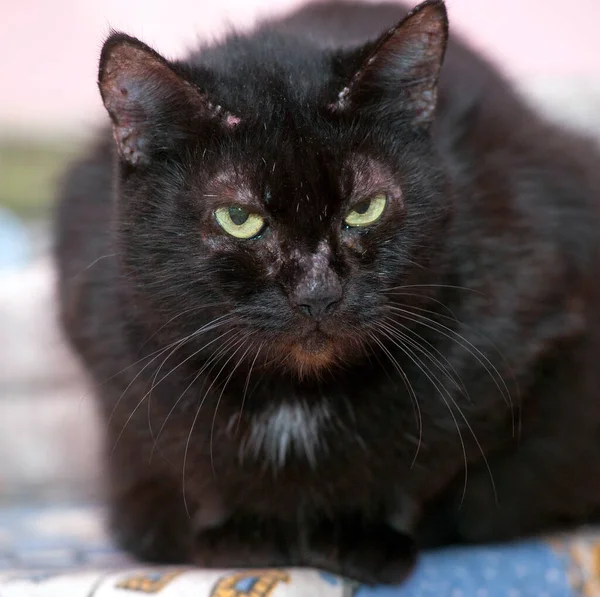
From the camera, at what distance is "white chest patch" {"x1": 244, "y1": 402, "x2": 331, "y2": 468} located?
1231 mm

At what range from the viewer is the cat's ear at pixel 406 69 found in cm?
105

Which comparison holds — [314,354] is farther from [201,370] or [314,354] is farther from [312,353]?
[201,370]

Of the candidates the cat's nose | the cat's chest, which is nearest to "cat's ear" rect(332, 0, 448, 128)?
the cat's nose

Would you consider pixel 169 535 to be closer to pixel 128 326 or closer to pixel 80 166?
pixel 128 326

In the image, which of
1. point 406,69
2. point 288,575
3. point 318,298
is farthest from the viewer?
point 288,575

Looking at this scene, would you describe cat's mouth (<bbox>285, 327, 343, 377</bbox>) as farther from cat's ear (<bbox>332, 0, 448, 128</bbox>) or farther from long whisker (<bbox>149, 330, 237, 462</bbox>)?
cat's ear (<bbox>332, 0, 448, 128</bbox>)

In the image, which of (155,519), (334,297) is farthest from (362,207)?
Answer: (155,519)

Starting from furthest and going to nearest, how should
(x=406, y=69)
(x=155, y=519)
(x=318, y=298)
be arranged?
1. (x=155, y=519)
2. (x=406, y=69)
3. (x=318, y=298)

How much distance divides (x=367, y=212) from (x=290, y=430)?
0.34m

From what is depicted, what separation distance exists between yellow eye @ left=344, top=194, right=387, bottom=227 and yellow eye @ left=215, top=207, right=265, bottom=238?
109 millimetres

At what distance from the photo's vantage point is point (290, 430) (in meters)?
1.23

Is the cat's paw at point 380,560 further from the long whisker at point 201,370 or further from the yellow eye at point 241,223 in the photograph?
the yellow eye at point 241,223

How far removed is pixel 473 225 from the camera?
1.26m

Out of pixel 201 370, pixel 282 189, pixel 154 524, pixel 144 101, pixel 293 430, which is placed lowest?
pixel 154 524
